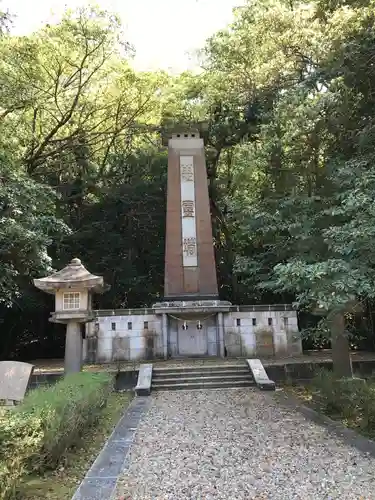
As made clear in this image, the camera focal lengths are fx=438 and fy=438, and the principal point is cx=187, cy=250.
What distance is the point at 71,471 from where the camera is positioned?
4.24 meters

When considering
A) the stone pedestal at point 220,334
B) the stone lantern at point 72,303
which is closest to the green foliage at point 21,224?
the stone lantern at point 72,303

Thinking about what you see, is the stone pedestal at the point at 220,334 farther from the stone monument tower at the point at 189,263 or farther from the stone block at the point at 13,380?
the stone block at the point at 13,380

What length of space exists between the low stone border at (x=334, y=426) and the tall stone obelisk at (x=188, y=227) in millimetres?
6289

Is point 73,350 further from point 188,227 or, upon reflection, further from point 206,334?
point 188,227

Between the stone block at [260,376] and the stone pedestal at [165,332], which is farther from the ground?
the stone pedestal at [165,332]

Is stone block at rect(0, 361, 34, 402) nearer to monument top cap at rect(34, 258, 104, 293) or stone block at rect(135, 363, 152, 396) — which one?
monument top cap at rect(34, 258, 104, 293)

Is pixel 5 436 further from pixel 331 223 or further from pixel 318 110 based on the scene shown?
pixel 318 110

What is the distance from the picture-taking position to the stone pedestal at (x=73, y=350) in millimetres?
8594

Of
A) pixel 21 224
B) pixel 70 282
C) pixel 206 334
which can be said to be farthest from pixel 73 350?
pixel 206 334

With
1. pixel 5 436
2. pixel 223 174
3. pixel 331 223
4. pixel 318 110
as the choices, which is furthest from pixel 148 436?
pixel 223 174

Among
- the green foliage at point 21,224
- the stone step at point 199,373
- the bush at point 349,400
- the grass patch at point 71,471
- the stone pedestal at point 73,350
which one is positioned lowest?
Result: the grass patch at point 71,471

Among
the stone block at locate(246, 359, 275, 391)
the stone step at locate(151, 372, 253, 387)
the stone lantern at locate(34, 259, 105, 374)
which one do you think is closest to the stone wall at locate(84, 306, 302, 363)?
the stone block at locate(246, 359, 275, 391)

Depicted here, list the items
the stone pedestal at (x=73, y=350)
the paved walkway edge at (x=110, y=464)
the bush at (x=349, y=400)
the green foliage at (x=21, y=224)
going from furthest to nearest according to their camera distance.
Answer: the green foliage at (x=21, y=224), the stone pedestal at (x=73, y=350), the bush at (x=349, y=400), the paved walkway edge at (x=110, y=464)

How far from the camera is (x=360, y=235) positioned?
5434 mm
